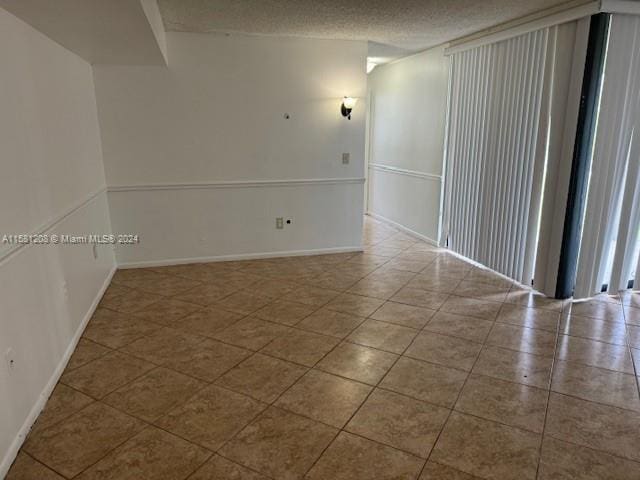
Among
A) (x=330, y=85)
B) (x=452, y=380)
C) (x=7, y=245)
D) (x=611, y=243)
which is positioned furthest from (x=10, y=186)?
(x=611, y=243)

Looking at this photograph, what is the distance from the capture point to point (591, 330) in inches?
130

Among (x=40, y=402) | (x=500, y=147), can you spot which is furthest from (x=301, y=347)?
(x=500, y=147)

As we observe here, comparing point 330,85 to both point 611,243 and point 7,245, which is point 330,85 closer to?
point 611,243

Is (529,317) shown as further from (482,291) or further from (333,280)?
(333,280)

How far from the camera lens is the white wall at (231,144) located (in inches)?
178

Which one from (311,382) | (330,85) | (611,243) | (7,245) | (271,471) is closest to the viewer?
(271,471)

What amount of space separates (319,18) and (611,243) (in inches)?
125

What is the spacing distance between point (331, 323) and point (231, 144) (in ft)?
7.95

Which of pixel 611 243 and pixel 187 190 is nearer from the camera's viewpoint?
pixel 611 243

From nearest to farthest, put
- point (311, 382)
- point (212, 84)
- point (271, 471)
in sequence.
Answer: point (271, 471), point (311, 382), point (212, 84)

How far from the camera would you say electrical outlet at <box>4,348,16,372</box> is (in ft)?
6.68

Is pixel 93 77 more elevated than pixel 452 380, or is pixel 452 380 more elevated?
pixel 93 77

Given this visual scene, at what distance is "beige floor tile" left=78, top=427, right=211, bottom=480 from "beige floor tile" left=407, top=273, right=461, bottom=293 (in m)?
2.70

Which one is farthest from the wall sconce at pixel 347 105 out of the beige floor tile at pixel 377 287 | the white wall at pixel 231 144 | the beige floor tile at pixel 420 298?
the beige floor tile at pixel 420 298
